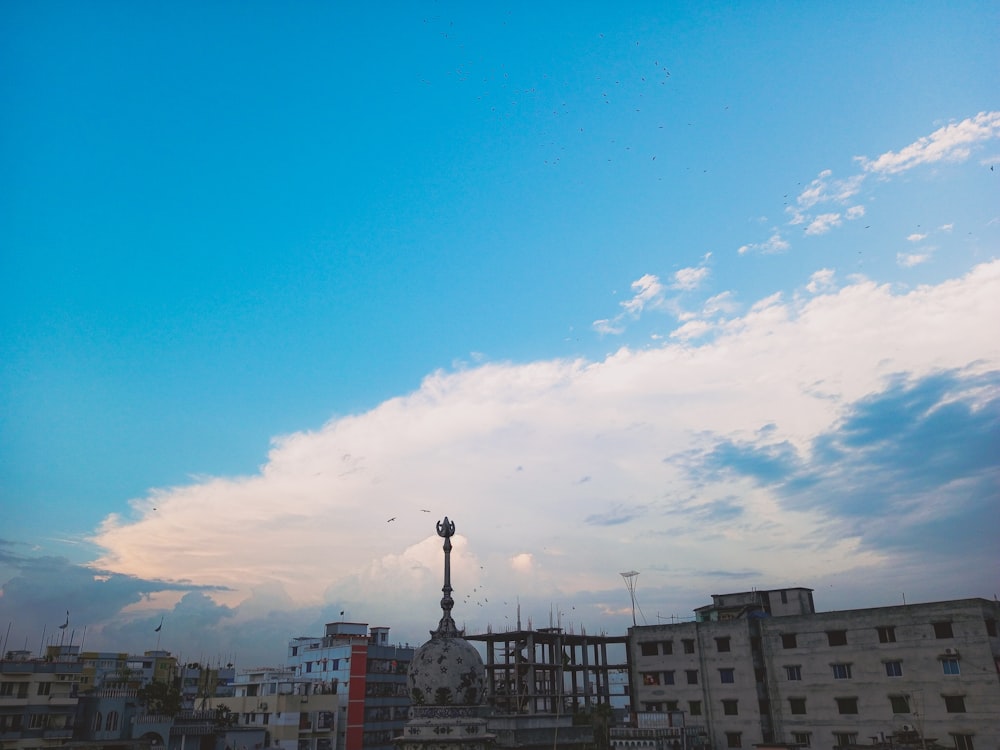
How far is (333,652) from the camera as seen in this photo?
270 feet

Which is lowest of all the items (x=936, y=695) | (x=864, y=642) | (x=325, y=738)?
(x=325, y=738)

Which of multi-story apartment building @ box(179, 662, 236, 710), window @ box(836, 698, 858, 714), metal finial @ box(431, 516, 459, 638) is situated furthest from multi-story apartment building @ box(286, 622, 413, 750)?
metal finial @ box(431, 516, 459, 638)

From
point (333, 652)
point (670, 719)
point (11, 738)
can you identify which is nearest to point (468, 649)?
point (670, 719)

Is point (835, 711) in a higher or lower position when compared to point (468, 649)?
lower

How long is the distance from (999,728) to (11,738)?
237 feet

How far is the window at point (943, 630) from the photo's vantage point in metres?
49.6

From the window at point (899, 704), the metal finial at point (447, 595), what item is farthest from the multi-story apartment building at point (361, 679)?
the metal finial at point (447, 595)

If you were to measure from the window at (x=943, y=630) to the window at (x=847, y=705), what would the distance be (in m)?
8.09

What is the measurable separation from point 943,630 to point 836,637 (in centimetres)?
789

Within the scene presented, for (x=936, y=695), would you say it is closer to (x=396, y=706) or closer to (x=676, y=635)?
(x=676, y=635)

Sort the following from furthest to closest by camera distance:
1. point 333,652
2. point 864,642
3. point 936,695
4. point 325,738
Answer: point 333,652
point 325,738
point 864,642
point 936,695

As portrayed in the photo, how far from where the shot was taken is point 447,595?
22797 millimetres

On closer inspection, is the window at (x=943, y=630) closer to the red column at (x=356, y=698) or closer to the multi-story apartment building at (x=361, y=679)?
the multi-story apartment building at (x=361, y=679)

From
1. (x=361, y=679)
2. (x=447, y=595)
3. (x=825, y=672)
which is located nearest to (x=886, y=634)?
(x=825, y=672)
